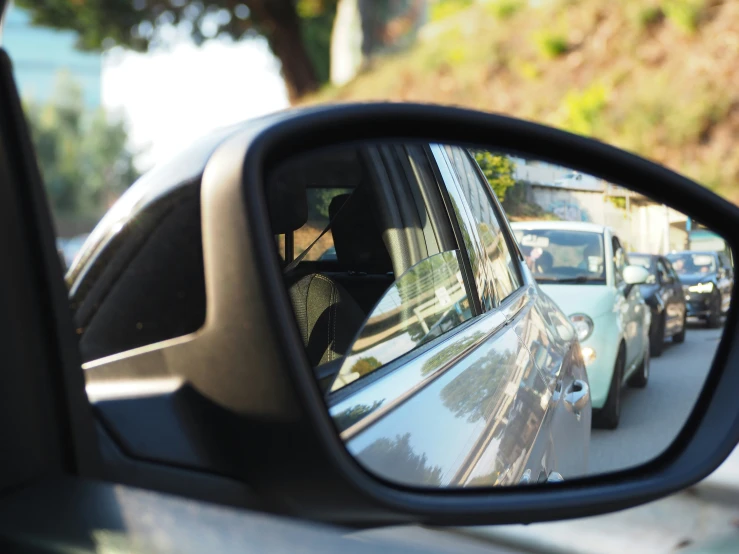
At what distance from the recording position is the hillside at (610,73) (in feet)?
48.6

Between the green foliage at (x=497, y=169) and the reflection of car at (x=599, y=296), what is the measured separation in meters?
0.09

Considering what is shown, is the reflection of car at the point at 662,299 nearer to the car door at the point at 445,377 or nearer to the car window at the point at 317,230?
the car door at the point at 445,377

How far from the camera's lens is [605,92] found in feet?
55.8

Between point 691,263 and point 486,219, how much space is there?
46 centimetres

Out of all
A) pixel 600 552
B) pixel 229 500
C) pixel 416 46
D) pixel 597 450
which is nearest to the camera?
pixel 229 500

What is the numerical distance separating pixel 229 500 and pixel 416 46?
2640 cm

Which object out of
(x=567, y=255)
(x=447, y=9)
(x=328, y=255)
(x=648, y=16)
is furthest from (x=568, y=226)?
(x=447, y=9)

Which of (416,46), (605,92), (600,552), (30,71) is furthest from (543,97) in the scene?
(30,71)

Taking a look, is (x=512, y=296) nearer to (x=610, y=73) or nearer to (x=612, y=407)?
(x=612, y=407)

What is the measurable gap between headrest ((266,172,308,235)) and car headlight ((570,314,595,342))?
0.57 m

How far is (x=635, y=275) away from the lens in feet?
5.62

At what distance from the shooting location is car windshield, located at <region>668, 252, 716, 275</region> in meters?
1.73

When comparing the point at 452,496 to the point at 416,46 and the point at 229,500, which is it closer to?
the point at 229,500

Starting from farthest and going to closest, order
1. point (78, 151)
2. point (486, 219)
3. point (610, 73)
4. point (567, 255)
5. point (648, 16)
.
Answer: point (78, 151) → point (610, 73) → point (648, 16) → point (486, 219) → point (567, 255)
